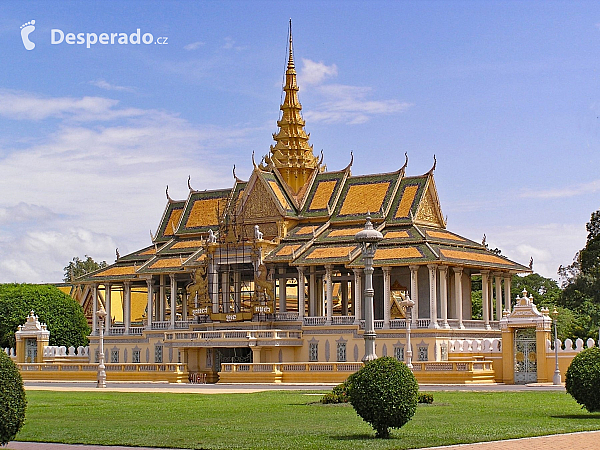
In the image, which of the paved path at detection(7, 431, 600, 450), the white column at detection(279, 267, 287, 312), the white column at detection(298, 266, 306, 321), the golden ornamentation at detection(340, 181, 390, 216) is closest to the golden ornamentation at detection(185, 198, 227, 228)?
the white column at detection(279, 267, 287, 312)

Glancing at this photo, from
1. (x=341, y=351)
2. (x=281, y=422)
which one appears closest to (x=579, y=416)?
(x=281, y=422)

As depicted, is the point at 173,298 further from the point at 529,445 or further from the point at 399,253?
the point at 529,445

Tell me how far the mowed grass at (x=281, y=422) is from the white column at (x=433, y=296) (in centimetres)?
1806

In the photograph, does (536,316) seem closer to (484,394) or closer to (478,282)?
(484,394)

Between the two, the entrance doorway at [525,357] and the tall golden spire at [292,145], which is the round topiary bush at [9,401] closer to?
the entrance doorway at [525,357]

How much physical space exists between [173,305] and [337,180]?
12.0 meters

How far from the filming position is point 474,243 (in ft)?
204

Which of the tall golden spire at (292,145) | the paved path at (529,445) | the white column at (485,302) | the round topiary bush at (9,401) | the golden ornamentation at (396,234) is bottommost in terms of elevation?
the paved path at (529,445)

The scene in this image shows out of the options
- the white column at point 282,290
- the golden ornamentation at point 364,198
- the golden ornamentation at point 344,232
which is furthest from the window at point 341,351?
the golden ornamentation at point 364,198

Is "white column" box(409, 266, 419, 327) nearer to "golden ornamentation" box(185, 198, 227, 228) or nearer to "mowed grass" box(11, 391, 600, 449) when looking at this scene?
"golden ornamentation" box(185, 198, 227, 228)

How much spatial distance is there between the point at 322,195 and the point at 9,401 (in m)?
47.2

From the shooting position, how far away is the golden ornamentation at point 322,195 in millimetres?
65188

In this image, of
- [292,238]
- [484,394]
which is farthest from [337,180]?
[484,394]

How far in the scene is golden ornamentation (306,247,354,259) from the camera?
193 feet
